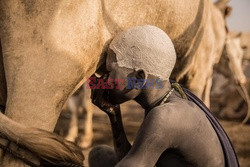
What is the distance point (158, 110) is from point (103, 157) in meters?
0.60

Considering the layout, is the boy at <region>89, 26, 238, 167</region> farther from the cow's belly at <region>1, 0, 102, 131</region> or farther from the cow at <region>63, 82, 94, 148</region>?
the cow at <region>63, 82, 94, 148</region>

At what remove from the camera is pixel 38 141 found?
1540 mm

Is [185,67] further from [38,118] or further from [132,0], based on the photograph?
[38,118]

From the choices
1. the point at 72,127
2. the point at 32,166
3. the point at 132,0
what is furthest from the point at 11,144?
the point at 72,127

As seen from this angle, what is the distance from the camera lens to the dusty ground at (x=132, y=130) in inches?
184

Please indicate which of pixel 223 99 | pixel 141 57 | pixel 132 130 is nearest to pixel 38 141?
pixel 141 57

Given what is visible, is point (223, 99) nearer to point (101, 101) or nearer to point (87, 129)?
point (87, 129)

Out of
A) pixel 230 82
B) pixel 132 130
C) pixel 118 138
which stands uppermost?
pixel 118 138

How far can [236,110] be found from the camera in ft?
23.9

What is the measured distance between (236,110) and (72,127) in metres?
3.28

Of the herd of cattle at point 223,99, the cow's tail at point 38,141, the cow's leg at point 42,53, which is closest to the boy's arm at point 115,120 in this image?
the cow's leg at point 42,53

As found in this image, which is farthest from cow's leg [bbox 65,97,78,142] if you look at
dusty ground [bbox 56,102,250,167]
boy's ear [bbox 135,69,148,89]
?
boy's ear [bbox 135,69,148,89]

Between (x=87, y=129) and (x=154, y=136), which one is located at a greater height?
(x=154, y=136)

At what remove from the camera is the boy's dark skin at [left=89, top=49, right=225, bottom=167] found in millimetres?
1480
